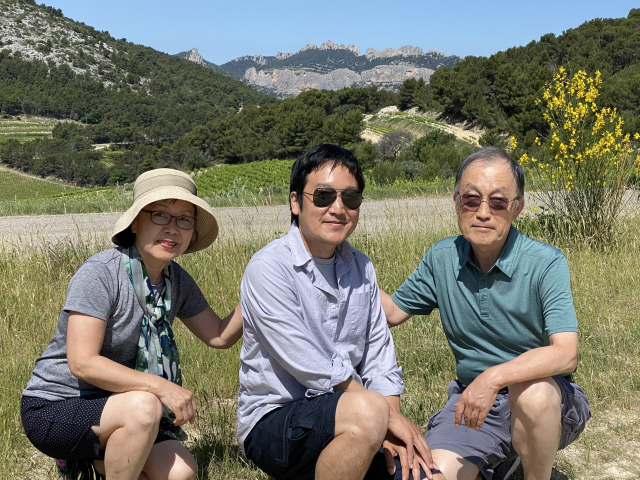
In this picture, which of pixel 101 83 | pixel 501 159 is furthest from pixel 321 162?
pixel 101 83

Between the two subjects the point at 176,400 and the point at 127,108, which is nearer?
the point at 176,400

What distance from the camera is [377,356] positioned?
2.29 m

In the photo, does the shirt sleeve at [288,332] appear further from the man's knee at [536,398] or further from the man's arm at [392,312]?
the man's knee at [536,398]

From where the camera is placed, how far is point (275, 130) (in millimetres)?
76625

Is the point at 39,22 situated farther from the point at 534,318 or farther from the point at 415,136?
the point at 534,318

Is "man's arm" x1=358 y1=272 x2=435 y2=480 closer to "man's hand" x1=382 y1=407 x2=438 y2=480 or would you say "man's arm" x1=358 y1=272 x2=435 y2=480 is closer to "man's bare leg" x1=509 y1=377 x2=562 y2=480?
"man's hand" x1=382 y1=407 x2=438 y2=480

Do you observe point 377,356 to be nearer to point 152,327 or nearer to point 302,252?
point 302,252

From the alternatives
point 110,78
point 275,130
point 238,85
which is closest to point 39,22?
point 110,78

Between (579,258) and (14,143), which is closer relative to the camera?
(579,258)

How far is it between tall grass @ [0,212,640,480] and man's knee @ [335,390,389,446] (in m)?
0.89

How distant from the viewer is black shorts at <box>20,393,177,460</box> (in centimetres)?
198

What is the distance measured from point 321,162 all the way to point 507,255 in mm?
778

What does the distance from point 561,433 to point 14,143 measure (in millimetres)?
109061

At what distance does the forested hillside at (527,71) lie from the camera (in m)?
45.9
